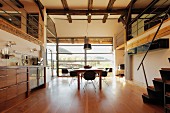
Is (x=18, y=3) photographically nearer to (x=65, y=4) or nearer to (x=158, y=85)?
(x=65, y=4)

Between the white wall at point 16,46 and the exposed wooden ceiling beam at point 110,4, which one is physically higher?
the exposed wooden ceiling beam at point 110,4

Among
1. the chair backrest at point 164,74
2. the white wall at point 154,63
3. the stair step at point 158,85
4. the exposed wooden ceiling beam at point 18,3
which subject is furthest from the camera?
the exposed wooden ceiling beam at point 18,3

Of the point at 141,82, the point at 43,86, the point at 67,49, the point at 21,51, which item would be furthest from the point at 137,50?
the point at 67,49

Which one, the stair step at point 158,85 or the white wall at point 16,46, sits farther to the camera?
the white wall at point 16,46

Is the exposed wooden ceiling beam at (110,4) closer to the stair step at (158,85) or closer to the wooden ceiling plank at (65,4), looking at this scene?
the wooden ceiling plank at (65,4)

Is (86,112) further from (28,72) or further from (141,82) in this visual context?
(141,82)

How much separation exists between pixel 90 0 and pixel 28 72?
439 centimetres

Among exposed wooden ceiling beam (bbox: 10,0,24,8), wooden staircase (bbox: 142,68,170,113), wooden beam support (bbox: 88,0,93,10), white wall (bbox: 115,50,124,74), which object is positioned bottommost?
wooden staircase (bbox: 142,68,170,113)

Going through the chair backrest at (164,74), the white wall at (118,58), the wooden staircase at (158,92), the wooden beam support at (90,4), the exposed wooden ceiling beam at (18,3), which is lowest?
the wooden staircase at (158,92)

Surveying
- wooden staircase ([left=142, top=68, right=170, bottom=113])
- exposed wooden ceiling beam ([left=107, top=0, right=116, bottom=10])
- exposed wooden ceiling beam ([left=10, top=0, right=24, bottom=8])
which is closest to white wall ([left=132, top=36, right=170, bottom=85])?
wooden staircase ([left=142, top=68, right=170, bottom=113])

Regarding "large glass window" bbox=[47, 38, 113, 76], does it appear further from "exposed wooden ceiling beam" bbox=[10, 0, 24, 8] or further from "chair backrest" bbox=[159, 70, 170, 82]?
"chair backrest" bbox=[159, 70, 170, 82]

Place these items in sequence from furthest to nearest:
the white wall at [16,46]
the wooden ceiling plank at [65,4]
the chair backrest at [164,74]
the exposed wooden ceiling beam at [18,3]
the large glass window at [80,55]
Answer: the large glass window at [80,55] → the wooden ceiling plank at [65,4] → the exposed wooden ceiling beam at [18,3] → the white wall at [16,46] → the chair backrest at [164,74]

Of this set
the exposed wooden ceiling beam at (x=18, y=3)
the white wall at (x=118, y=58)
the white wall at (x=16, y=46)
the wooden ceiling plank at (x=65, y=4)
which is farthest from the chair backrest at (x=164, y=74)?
the white wall at (x=118, y=58)

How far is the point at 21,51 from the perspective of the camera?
201 inches
